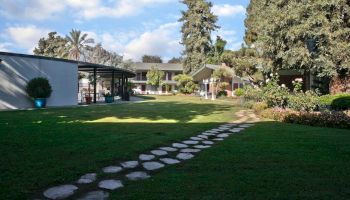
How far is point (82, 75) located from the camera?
47969 mm

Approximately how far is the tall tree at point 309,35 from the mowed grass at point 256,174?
49.5ft

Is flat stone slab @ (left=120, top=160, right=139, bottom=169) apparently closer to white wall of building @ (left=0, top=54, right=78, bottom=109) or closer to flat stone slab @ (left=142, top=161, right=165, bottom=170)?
flat stone slab @ (left=142, top=161, right=165, bottom=170)

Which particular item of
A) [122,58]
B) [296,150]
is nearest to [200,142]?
[296,150]

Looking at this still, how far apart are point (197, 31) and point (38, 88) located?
1683 inches

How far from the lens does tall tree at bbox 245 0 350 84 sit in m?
21.3

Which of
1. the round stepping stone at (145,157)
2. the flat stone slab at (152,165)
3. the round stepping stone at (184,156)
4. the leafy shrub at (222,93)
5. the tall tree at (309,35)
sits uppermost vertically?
the tall tree at (309,35)

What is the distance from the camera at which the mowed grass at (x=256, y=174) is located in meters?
4.36

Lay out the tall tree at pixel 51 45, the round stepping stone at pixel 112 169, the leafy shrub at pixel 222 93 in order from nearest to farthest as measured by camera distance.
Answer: the round stepping stone at pixel 112 169 < the leafy shrub at pixel 222 93 < the tall tree at pixel 51 45

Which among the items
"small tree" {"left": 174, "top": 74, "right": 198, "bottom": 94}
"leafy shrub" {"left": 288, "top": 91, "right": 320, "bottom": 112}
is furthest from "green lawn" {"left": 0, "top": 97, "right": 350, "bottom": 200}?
"small tree" {"left": 174, "top": 74, "right": 198, "bottom": 94}

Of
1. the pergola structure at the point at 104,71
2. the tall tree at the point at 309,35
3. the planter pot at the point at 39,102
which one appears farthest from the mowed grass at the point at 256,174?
the pergola structure at the point at 104,71

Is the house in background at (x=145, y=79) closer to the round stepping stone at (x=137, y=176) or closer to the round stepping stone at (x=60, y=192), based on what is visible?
the round stepping stone at (x=137, y=176)

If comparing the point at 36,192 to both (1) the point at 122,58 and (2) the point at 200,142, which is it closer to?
(2) the point at 200,142

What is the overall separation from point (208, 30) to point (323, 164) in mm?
56580

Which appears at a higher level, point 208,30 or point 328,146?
point 208,30
